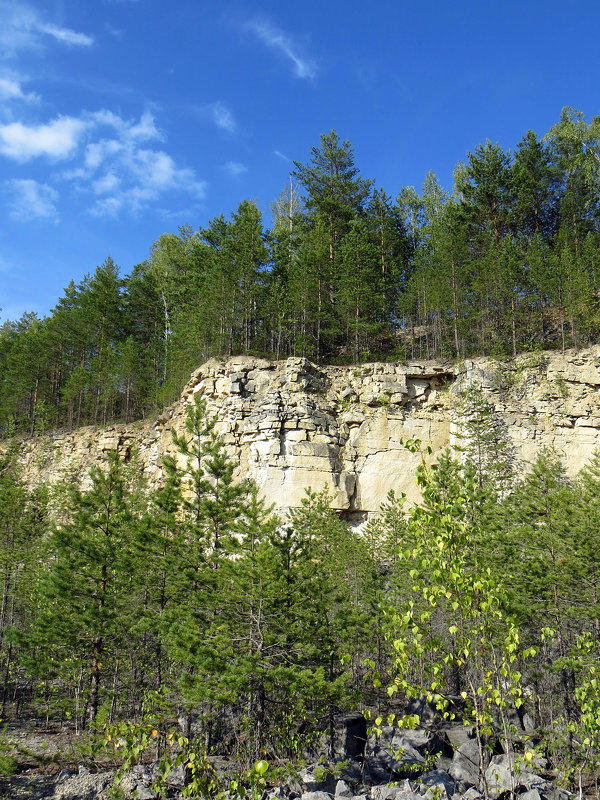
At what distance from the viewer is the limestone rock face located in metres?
29.1

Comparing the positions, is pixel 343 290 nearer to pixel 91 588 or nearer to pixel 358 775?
pixel 91 588

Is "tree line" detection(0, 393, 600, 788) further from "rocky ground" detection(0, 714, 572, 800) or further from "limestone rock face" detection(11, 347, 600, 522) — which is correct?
"limestone rock face" detection(11, 347, 600, 522)

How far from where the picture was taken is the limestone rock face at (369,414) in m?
29.1

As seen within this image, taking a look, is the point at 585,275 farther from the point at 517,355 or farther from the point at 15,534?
the point at 15,534

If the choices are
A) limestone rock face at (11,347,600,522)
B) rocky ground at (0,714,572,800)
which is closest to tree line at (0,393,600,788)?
rocky ground at (0,714,572,800)

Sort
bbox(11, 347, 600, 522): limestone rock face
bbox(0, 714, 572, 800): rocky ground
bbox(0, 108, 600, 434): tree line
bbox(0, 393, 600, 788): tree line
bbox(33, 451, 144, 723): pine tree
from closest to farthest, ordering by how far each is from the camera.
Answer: bbox(0, 714, 572, 800): rocky ground < bbox(0, 393, 600, 788): tree line < bbox(33, 451, 144, 723): pine tree < bbox(11, 347, 600, 522): limestone rock face < bbox(0, 108, 600, 434): tree line

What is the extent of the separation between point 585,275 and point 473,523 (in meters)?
31.0

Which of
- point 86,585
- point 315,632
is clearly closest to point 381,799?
point 315,632

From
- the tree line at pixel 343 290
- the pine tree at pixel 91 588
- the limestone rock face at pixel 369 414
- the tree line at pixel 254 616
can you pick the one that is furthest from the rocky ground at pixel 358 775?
the tree line at pixel 343 290

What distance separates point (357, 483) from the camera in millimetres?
29812

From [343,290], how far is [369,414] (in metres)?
8.09

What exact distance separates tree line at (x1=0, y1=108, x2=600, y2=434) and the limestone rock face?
224cm

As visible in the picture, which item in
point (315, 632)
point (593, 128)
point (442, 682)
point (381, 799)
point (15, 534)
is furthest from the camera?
point (593, 128)

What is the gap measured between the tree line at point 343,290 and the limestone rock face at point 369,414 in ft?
7.34
